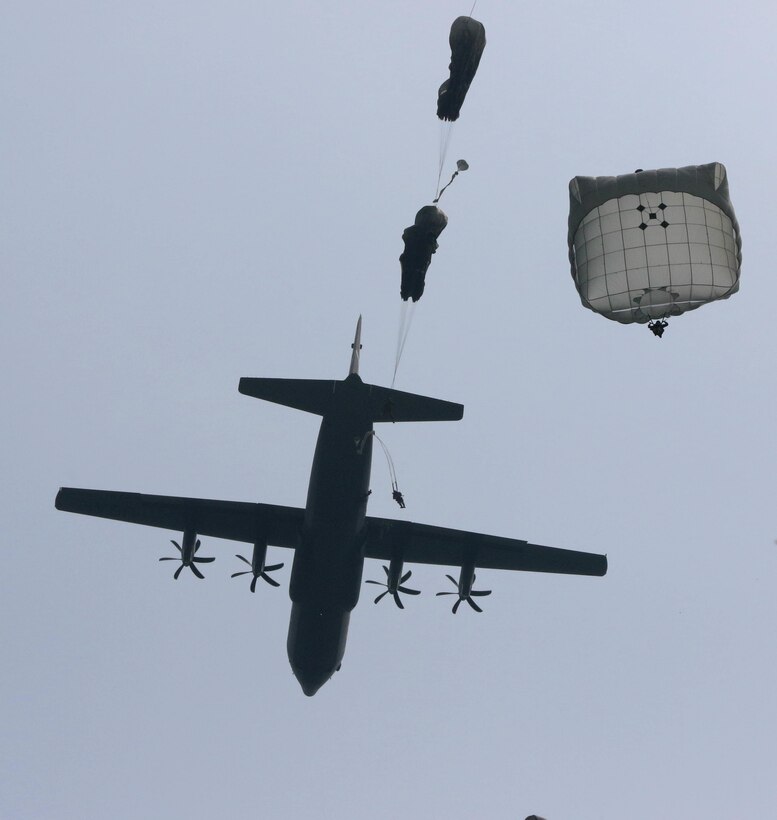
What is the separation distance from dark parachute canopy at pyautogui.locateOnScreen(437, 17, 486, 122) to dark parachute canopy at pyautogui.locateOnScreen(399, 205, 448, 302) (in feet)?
7.40

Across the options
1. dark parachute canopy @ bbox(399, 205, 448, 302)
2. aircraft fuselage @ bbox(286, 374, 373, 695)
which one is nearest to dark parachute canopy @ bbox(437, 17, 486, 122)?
dark parachute canopy @ bbox(399, 205, 448, 302)

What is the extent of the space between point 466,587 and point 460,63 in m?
19.4

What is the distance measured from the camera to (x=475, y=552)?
37.8m

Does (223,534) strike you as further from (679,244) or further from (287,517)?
(679,244)

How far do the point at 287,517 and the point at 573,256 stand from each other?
45.5 feet

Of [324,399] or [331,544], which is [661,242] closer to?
[324,399]

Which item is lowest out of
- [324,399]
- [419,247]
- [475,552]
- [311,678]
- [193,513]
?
[311,678]

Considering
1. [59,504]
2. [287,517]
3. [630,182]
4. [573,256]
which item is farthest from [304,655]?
[630,182]

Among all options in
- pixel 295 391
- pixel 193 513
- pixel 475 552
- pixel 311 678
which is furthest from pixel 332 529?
pixel 475 552

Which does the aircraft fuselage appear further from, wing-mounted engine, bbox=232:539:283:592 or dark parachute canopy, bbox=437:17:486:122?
dark parachute canopy, bbox=437:17:486:122

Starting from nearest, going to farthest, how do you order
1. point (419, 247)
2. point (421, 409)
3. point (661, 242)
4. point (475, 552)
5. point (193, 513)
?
point (419, 247) → point (661, 242) → point (421, 409) → point (193, 513) → point (475, 552)

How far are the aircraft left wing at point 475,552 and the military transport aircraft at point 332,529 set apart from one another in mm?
38

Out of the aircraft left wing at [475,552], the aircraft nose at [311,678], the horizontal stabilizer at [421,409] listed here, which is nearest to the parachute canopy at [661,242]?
the horizontal stabilizer at [421,409]

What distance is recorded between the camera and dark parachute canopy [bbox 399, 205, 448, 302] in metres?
23.7
